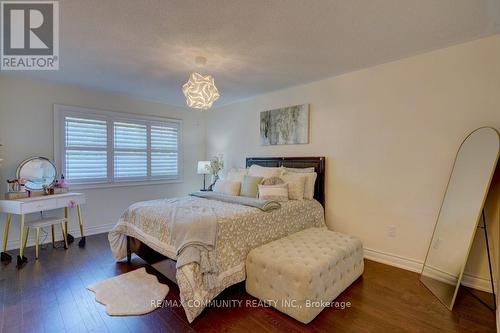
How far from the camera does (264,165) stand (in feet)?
14.3

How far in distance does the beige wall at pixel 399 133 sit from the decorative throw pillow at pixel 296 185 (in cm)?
46

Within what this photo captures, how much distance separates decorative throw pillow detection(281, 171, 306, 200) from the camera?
3363mm

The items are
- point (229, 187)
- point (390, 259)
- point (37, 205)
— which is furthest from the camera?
point (229, 187)

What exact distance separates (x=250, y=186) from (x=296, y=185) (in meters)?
0.65

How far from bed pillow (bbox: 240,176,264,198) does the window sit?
2.38 meters

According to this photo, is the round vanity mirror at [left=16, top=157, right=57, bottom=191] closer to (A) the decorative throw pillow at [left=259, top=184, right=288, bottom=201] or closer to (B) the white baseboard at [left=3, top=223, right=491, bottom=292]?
(B) the white baseboard at [left=3, top=223, right=491, bottom=292]

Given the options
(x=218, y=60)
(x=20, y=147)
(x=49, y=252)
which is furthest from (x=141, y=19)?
(x=49, y=252)

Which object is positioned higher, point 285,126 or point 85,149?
point 285,126

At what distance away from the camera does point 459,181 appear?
2.43m

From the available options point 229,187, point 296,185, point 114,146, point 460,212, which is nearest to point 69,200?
point 114,146

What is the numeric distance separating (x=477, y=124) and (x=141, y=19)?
3.36 metres

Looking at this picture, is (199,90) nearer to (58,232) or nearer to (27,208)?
(27,208)

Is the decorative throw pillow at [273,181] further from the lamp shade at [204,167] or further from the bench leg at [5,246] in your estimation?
the bench leg at [5,246]

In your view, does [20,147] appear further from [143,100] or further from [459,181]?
[459,181]
